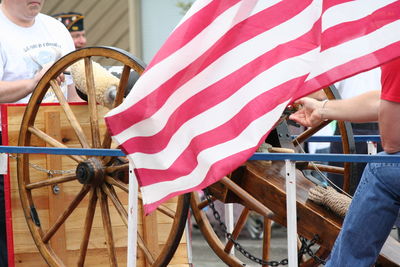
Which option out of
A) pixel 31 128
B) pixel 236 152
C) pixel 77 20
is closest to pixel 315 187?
pixel 236 152

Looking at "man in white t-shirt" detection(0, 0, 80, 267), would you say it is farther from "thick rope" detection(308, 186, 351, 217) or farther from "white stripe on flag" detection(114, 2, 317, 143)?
"thick rope" detection(308, 186, 351, 217)

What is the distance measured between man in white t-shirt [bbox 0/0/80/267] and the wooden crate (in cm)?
13

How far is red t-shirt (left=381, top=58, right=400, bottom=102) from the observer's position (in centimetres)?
359

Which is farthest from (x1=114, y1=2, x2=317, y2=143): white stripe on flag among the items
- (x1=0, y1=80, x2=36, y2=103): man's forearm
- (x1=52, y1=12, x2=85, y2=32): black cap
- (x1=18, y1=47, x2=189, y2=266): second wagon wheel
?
(x1=52, y1=12, x2=85, y2=32): black cap

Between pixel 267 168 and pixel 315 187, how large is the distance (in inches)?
10.3

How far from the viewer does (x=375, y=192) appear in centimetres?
373

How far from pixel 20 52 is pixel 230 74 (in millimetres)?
2097

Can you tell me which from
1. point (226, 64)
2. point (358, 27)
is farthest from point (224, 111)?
point (358, 27)

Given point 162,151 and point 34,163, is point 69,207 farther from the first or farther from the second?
point 162,151

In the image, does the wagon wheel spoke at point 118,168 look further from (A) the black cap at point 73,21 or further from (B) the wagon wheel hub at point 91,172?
(A) the black cap at point 73,21

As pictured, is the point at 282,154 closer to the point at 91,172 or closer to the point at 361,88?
the point at 91,172

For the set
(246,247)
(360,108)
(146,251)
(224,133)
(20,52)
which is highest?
(20,52)

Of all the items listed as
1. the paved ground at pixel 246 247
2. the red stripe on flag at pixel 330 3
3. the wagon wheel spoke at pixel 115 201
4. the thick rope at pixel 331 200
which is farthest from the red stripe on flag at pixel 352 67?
the paved ground at pixel 246 247

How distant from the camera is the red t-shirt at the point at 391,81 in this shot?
359 centimetres
